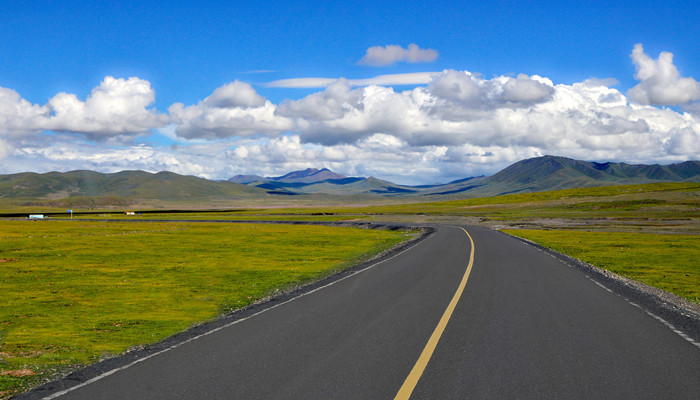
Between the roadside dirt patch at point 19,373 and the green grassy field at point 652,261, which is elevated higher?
the roadside dirt patch at point 19,373

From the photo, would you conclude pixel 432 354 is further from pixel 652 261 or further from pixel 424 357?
pixel 652 261

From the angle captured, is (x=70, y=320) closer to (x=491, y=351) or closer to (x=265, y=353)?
(x=265, y=353)

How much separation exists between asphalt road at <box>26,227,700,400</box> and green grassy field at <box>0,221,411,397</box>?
7.60 ft

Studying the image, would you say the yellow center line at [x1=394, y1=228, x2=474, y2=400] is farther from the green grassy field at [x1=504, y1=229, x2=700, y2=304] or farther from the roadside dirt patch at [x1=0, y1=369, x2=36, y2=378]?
the green grassy field at [x1=504, y1=229, x2=700, y2=304]

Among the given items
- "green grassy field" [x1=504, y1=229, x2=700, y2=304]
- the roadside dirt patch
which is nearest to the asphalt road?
the roadside dirt patch

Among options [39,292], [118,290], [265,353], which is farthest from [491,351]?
[39,292]

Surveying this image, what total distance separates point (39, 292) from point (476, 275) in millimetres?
16840

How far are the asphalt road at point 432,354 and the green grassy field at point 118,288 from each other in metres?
2.32

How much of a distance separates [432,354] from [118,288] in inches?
624

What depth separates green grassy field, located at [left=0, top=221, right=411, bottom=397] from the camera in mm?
10995

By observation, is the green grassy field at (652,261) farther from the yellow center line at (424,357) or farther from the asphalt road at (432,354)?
the yellow center line at (424,357)

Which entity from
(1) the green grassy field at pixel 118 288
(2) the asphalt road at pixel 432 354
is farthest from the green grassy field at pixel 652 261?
(1) the green grassy field at pixel 118 288

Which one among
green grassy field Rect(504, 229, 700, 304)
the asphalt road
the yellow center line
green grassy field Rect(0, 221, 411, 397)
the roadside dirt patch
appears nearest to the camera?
the yellow center line

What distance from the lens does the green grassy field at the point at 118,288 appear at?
10995 mm
